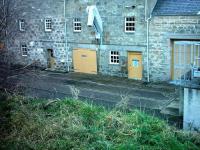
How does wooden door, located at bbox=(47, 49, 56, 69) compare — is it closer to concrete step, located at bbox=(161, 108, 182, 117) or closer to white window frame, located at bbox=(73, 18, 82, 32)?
white window frame, located at bbox=(73, 18, 82, 32)

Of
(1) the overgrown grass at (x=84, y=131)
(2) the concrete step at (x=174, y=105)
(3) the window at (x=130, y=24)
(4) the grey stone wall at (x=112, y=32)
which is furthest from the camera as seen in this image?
(3) the window at (x=130, y=24)

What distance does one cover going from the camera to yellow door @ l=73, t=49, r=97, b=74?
90.0 ft

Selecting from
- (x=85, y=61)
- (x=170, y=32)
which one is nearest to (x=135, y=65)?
(x=170, y=32)

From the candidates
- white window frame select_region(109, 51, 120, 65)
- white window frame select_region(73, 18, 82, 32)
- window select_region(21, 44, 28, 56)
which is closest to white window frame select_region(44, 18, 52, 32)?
white window frame select_region(73, 18, 82, 32)

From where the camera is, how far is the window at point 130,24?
82.1ft

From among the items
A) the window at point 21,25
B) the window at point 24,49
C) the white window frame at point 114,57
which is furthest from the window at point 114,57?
the window at point 21,25

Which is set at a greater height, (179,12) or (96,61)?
(179,12)

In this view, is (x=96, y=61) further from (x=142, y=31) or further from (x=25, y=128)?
(x=25, y=128)

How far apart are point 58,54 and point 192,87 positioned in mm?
17178

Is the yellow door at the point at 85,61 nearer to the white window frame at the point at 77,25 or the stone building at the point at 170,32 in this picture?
the white window frame at the point at 77,25

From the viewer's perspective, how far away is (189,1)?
22969 millimetres

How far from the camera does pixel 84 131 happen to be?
12227 millimetres

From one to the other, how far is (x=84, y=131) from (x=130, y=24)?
1439 cm

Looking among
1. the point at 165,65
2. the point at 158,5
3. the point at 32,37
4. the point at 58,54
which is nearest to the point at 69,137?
the point at 165,65
